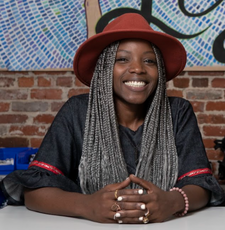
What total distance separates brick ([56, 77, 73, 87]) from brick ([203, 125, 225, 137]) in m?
0.92

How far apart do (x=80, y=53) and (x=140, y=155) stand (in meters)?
0.46

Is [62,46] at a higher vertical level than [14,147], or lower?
higher

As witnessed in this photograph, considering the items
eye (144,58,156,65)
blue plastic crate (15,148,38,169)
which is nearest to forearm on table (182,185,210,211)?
eye (144,58,156,65)

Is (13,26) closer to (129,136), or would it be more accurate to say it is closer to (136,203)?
(129,136)

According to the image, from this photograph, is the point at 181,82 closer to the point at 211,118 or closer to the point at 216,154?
the point at 211,118

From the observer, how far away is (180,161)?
4.87 feet

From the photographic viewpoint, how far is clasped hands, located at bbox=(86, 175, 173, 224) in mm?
1144

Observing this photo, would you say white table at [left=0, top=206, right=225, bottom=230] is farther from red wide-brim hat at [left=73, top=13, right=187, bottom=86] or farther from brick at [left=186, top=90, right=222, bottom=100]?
brick at [left=186, top=90, right=222, bottom=100]

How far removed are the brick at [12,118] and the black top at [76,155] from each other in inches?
44.7

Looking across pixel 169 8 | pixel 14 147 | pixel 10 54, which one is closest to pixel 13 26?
pixel 10 54

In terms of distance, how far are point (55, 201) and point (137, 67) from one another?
573 mm

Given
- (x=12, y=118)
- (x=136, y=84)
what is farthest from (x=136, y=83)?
(x=12, y=118)

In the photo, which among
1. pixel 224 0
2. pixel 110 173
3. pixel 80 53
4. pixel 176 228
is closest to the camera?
pixel 176 228

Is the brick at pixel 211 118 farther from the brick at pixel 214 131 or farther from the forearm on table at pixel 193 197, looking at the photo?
the forearm on table at pixel 193 197
